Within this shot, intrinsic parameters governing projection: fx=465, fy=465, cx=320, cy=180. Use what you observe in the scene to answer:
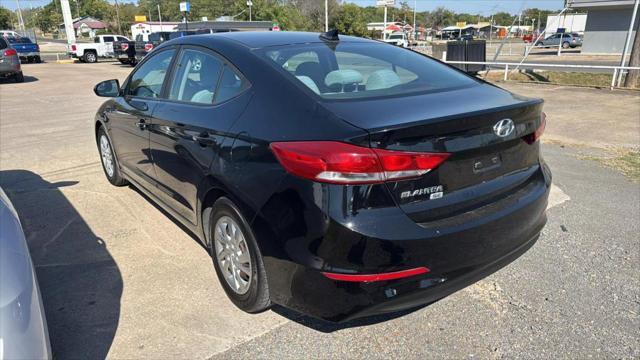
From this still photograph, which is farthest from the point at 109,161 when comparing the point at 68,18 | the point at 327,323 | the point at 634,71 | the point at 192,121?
the point at 68,18

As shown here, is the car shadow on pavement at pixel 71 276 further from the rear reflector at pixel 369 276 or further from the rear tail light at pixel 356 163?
the rear tail light at pixel 356 163

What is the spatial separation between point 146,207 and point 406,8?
118 metres

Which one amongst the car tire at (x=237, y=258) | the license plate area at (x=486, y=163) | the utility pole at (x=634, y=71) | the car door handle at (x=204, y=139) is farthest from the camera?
the utility pole at (x=634, y=71)

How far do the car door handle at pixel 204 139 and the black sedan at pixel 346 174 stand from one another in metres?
0.01

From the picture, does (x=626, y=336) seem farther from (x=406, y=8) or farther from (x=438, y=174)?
(x=406, y=8)

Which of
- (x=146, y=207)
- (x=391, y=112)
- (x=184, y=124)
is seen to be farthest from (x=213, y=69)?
(x=146, y=207)

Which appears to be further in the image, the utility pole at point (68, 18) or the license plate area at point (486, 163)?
the utility pole at point (68, 18)

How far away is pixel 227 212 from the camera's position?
274cm

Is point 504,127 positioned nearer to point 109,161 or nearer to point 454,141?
point 454,141

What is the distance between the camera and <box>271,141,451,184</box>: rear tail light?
6.83 ft

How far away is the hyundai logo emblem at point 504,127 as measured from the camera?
2.43 m

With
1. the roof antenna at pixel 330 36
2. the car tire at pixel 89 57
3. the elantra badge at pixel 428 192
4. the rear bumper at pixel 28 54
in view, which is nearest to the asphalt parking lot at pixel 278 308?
the elantra badge at pixel 428 192

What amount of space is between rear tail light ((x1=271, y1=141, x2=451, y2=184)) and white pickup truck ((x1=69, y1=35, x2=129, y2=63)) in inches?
1228

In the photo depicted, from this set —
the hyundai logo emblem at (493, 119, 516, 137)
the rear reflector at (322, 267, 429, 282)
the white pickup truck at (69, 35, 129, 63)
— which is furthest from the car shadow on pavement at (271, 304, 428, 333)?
the white pickup truck at (69, 35, 129, 63)
